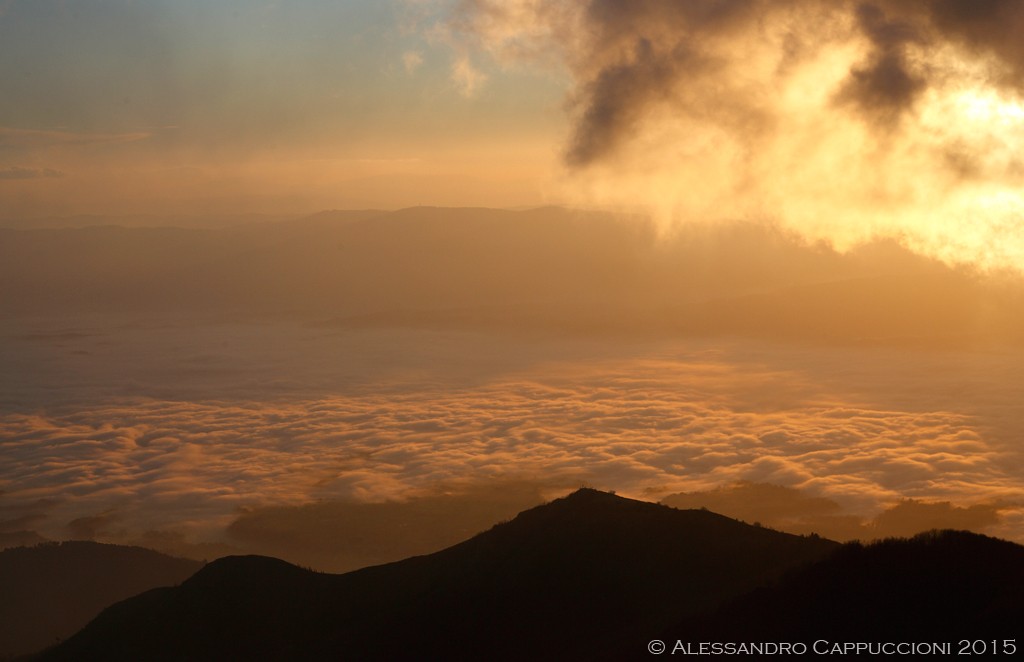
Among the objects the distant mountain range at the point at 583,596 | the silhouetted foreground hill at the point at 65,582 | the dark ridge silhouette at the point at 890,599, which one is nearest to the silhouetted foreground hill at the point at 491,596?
the distant mountain range at the point at 583,596

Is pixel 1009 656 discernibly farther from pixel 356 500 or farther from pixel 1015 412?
pixel 1015 412

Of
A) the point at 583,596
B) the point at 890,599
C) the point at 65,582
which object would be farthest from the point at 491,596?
the point at 65,582

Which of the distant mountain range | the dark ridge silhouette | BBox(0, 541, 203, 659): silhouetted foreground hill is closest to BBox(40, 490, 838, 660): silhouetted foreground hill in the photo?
the distant mountain range

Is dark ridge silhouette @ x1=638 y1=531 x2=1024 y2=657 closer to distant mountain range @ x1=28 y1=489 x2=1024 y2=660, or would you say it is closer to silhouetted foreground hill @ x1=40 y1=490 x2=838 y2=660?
distant mountain range @ x1=28 y1=489 x2=1024 y2=660

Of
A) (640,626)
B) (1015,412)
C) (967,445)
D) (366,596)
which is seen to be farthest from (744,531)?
(1015,412)

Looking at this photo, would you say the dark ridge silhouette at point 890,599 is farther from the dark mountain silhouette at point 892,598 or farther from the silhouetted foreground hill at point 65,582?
the silhouetted foreground hill at point 65,582

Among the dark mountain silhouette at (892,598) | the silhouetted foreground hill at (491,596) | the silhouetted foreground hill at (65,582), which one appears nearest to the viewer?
the dark mountain silhouette at (892,598)
